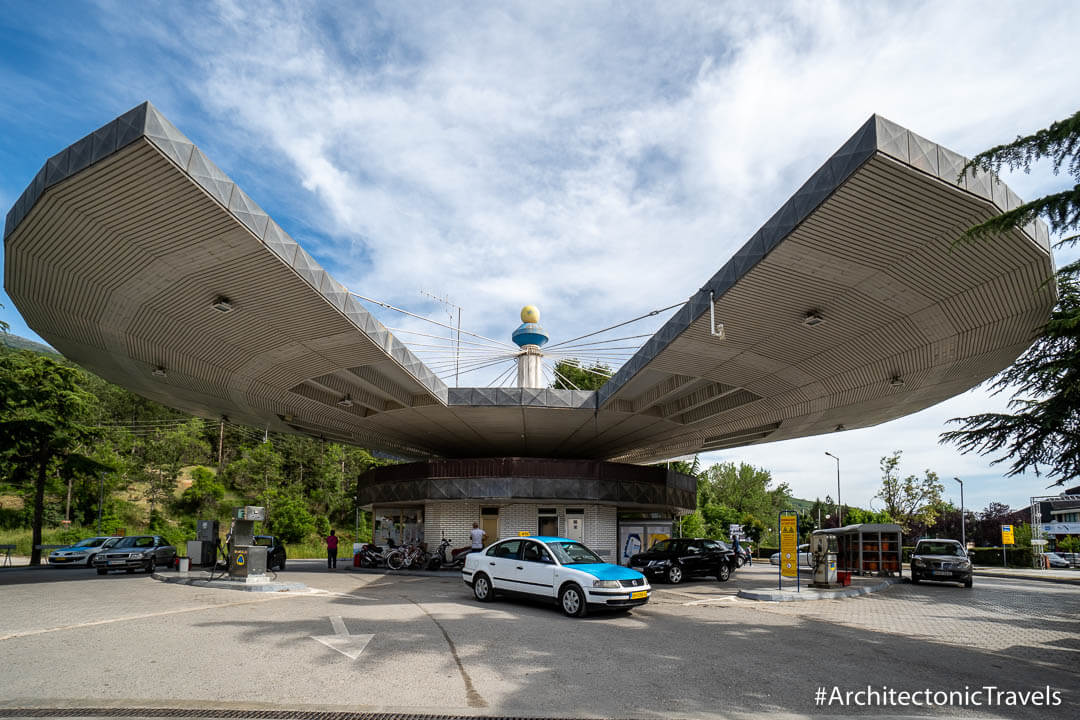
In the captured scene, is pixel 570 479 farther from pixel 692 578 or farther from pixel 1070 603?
pixel 1070 603

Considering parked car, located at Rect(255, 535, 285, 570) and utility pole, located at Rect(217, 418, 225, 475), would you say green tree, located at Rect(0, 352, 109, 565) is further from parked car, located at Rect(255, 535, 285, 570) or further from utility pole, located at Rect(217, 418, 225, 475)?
utility pole, located at Rect(217, 418, 225, 475)

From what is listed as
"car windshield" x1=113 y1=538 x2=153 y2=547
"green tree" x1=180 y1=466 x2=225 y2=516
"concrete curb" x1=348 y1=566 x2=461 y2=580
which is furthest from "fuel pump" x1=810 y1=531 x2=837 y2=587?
"green tree" x1=180 y1=466 x2=225 y2=516

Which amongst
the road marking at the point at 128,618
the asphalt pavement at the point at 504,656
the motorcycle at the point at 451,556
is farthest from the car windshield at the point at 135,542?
the road marking at the point at 128,618

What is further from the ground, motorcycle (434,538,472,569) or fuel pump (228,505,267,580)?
fuel pump (228,505,267,580)

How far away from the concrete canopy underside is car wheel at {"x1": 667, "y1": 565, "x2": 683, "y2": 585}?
5659 mm

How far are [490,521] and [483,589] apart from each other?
14.4 m

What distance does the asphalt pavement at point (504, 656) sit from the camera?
662 cm

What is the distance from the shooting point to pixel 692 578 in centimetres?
2219

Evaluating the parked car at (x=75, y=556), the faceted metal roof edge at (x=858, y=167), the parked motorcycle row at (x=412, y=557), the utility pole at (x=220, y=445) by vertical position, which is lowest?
the parked car at (x=75, y=556)

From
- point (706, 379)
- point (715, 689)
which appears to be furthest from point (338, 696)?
point (706, 379)

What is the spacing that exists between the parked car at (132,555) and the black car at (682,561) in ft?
53.8

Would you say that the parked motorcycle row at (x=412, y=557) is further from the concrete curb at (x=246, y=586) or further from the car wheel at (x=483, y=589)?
the car wheel at (x=483, y=589)

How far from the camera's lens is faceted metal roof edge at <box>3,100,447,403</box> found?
9789 mm

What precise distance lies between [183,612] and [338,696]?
7.01 metres
